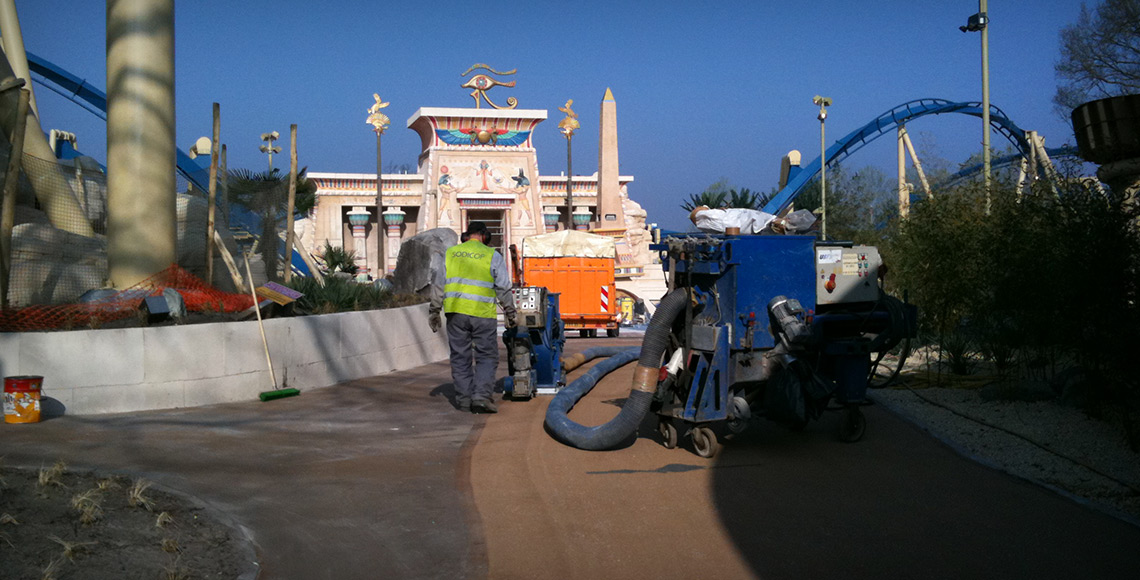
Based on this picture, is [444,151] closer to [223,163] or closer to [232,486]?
[223,163]

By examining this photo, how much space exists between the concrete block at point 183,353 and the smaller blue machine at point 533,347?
3071mm

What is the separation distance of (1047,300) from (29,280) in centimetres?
1011

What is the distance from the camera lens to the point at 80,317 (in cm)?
934

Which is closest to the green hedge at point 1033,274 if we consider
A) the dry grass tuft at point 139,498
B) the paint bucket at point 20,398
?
the dry grass tuft at point 139,498

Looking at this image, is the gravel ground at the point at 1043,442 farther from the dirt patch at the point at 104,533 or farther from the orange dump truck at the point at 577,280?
the orange dump truck at the point at 577,280

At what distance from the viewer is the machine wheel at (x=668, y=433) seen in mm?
7730

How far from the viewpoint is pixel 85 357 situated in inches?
345

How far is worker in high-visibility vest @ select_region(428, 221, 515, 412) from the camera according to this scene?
31.6ft

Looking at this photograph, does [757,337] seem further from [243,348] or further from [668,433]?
[243,348]

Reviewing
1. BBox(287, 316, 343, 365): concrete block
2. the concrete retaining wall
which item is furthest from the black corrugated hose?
BBox(287, 316, 343, 365): concrete block

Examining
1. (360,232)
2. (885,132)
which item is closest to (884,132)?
(885,132)

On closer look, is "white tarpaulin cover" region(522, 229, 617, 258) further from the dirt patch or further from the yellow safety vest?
the dirt patch

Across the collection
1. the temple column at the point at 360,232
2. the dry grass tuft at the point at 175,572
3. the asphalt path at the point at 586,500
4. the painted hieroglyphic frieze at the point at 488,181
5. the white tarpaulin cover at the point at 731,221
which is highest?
the painted hieroglyphic frieze at the point at 488,181

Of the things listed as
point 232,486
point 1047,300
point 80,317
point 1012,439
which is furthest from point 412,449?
point 1047,300
